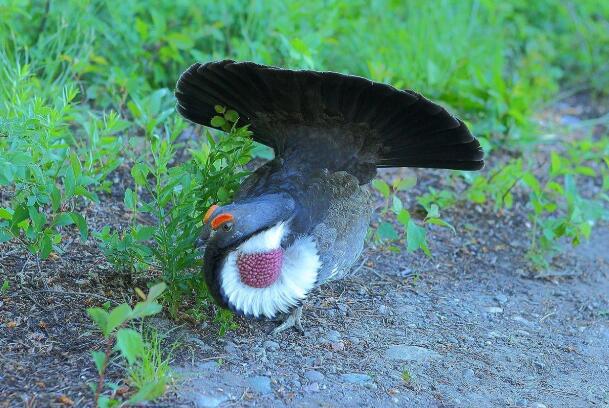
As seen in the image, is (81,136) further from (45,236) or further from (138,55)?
(45,236)

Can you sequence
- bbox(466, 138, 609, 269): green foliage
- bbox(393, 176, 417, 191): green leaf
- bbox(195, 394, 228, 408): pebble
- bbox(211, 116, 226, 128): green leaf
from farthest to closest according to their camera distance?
bbox(466, 138, 609, 269): green foliage → bbox(393, 176, 417, 191): green leaf → bbox(211, 116, 226, 128): green leaf → bbox(195, 394, 228, 408): pebble

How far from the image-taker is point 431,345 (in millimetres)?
4207

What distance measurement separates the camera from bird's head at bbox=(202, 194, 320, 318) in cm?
362

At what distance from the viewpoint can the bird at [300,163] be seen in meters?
3.71

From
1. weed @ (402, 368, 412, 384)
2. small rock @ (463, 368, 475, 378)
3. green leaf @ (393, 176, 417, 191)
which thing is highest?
green leaf @ (393, 176, 417, 191)

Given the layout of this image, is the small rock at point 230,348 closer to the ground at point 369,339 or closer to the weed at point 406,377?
the ground at point 369,339

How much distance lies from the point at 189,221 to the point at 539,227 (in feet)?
9.20

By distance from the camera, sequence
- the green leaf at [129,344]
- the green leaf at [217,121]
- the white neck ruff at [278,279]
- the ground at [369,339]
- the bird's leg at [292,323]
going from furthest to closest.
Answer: the green leaf at [217,121]
the bird's leg at [292,323]
the white neck ruff at [278,279]
the ground at [369,339]
the green leaf at [129,344]

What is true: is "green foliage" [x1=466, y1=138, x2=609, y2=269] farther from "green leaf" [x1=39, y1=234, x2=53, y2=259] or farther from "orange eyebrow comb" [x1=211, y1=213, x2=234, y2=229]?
"green leaf" [x1=39, y1=234, x2=53, y2=259]

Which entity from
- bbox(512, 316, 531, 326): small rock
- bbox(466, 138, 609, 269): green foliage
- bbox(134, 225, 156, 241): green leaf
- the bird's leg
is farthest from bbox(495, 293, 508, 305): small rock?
bbox(134, 225, 156, 241): green leaf

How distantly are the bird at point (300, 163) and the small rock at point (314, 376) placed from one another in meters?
0.30

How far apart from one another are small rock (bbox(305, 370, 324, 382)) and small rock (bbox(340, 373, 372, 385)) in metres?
Answer: 0.09

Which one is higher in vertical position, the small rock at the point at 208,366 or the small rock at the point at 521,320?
the small rock at the point at 521,320

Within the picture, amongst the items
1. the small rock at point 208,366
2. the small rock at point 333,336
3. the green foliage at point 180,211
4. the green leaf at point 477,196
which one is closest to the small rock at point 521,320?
the small rock at point 333,336
